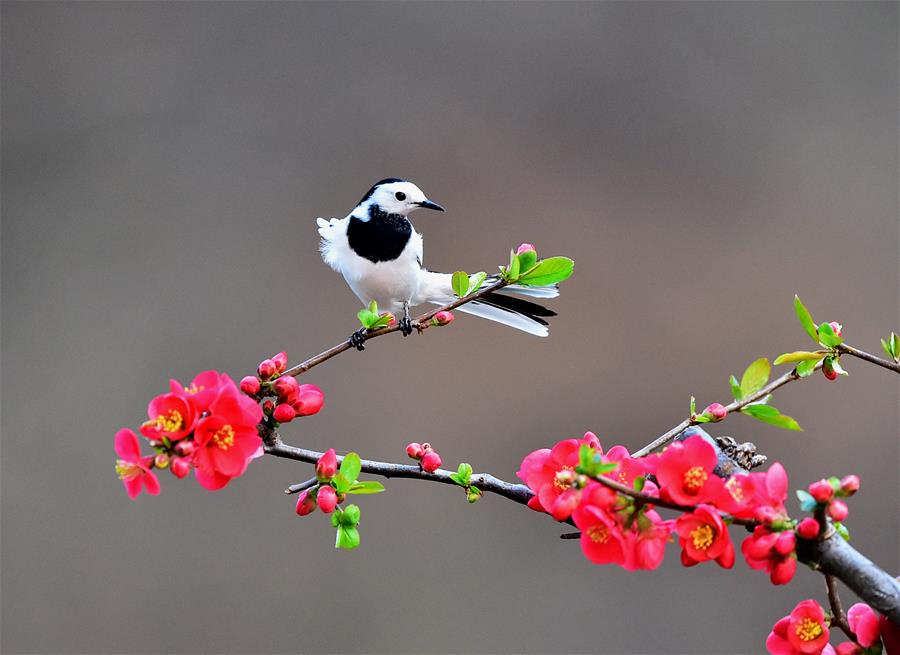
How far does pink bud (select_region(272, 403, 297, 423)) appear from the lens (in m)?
0.57

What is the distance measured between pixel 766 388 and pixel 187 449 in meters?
0.38

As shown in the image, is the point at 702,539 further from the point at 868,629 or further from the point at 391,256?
the point at 391,256

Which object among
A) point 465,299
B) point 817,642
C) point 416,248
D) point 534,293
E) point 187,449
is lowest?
point 817,642

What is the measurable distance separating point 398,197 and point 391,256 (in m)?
0.08

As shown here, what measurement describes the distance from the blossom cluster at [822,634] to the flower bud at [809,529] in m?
0.07

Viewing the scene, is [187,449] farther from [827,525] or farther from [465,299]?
[827,525]

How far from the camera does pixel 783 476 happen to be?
0.47 m

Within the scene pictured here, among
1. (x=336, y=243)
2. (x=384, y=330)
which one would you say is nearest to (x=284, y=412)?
(x=384, y=330)

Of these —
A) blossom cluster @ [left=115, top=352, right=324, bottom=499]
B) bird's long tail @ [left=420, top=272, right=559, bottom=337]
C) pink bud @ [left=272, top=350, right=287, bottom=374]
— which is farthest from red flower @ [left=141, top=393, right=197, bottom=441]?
bird's long tail @ [left=420, top=272, right=559, bottom=337]

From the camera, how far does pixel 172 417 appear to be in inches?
19.6

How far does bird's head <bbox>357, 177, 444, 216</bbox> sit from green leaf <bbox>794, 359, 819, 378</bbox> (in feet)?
1.82

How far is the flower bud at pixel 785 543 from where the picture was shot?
0.44 m

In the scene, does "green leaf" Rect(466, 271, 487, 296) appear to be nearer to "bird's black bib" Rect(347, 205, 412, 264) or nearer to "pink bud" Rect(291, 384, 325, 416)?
"pink bud" Rect(291, 384, 325, 416)

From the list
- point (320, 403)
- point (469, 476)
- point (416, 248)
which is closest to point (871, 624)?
point (469, 476)
